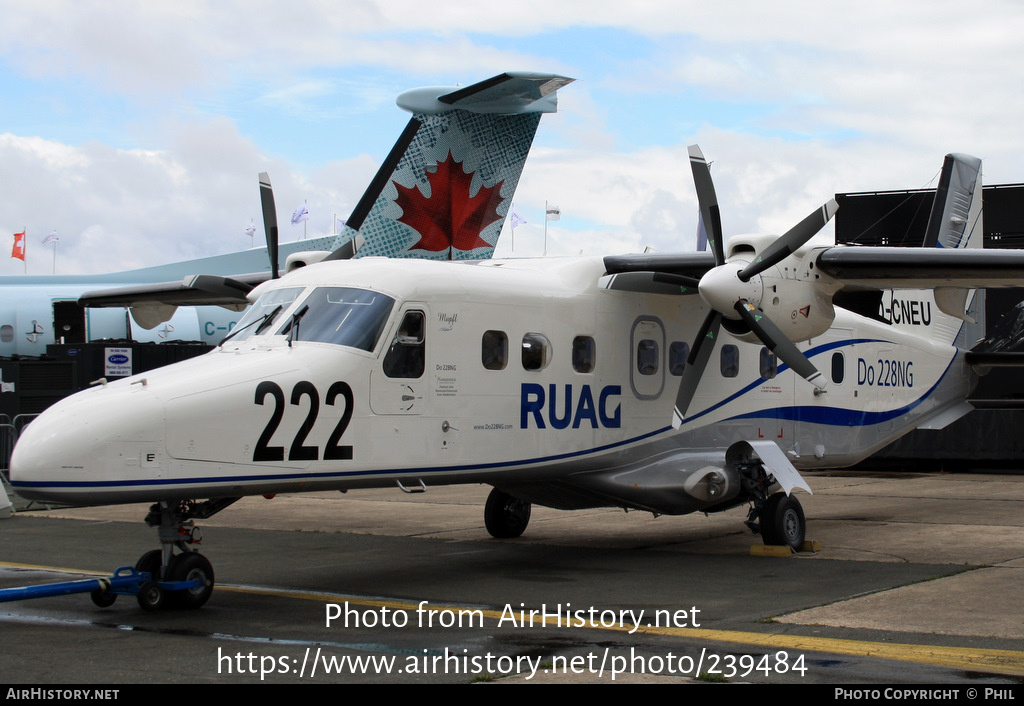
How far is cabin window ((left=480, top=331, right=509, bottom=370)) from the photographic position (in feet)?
34.6

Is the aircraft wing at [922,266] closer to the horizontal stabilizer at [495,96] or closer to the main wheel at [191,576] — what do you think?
the horizontal stabilizer at [495,96]

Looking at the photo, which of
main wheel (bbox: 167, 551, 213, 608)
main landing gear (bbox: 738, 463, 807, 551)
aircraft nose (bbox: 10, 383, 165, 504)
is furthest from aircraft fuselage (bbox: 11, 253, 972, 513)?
main wheel (bbox: 167, 551, 213, 608)

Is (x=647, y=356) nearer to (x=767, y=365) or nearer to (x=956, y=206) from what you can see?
(x=767, y=365)

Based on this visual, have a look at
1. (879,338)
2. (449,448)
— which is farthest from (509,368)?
(879,338)

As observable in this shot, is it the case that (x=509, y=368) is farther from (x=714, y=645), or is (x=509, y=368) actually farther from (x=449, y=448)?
(x=714, y=645)

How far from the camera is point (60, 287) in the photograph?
35.5 m

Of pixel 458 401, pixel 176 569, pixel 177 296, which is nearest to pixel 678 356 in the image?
pixel 458 401

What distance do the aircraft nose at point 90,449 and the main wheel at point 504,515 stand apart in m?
6.42

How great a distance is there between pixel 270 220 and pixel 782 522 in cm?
695

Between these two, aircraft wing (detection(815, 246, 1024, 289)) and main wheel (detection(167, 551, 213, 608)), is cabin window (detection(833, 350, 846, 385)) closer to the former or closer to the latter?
aircraft wing (detection(815, 246, 1024, 289))

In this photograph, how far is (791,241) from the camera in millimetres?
11195

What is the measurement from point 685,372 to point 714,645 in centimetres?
517

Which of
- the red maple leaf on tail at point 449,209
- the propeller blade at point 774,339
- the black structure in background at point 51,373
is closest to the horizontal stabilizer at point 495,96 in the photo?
the red maple leaf on tail at point 449,209

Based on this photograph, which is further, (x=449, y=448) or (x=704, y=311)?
(x=704, y=311)
